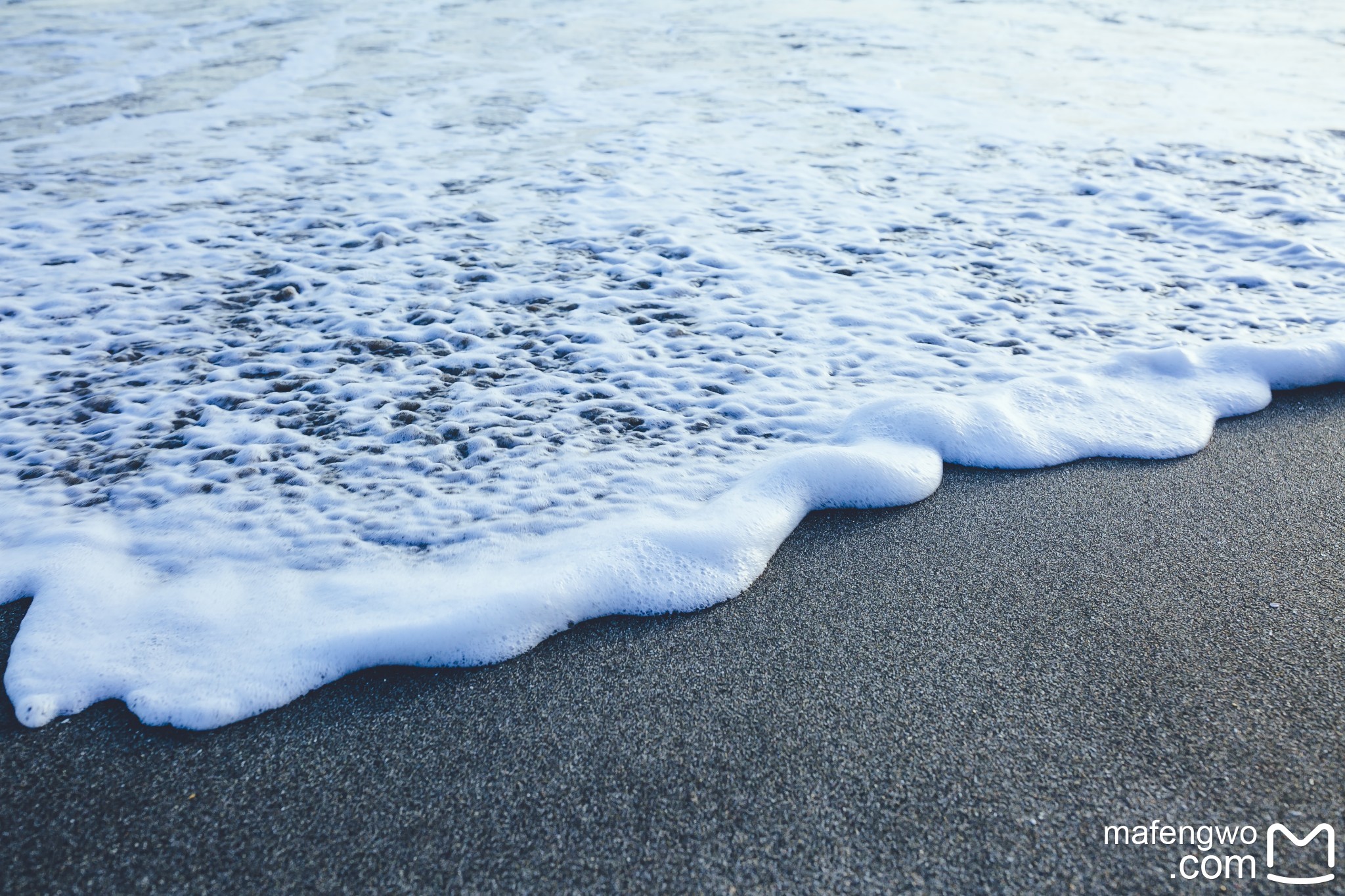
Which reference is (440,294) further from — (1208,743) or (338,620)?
(1208,743)

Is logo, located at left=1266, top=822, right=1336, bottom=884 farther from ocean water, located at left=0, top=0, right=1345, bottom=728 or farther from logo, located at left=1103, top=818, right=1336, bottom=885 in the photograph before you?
ocean water, located at left=0, top=0, right=1345, bottom=728

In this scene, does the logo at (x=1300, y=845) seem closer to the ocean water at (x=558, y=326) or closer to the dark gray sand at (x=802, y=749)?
the dark gray sand at (x=802, y=749)

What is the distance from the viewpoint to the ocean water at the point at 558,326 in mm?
2119

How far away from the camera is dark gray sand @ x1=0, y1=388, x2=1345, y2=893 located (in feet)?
4.75

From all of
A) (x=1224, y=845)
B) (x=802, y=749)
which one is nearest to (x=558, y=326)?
(x=802, y=749)

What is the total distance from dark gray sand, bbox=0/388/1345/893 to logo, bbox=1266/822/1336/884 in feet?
0.10

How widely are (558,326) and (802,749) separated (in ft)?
7.46

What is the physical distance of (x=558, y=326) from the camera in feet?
11.4

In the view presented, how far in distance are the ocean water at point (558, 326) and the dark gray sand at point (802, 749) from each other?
159mm

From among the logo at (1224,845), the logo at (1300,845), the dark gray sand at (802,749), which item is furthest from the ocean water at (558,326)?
the logo at (1300,845)

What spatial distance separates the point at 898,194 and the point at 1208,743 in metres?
3.71

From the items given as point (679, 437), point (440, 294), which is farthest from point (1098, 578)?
point (440, 294)

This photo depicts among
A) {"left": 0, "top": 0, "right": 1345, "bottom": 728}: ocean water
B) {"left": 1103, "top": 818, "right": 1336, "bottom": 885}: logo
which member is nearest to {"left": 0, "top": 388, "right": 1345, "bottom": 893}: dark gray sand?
{"left": 1103, "top": 818, "right": 1336, "bottom": 885}: logo

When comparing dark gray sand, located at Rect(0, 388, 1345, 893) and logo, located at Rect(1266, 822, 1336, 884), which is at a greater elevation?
logo, located at Rect(1266, 822, 1336, 884)
